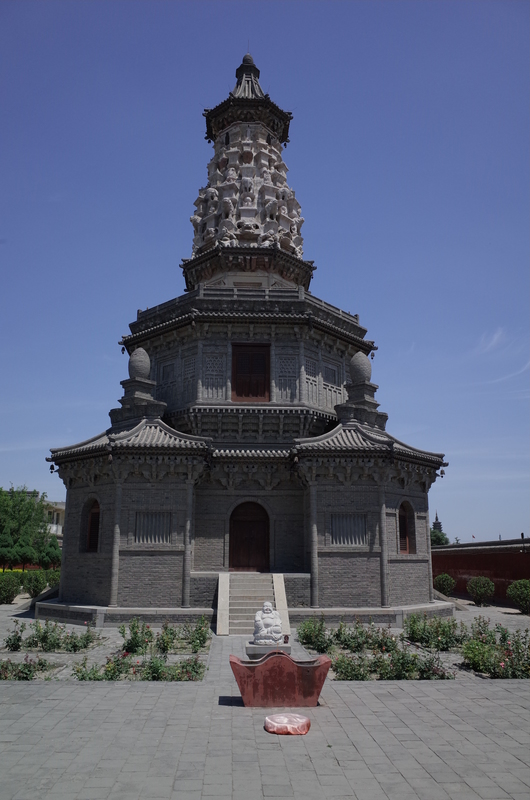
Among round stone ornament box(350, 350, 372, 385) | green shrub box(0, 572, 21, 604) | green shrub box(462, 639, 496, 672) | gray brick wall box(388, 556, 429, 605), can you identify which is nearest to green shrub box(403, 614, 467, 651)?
green shrub box(462, 639, 496, 672)

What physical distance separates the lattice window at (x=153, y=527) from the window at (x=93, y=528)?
252 cm

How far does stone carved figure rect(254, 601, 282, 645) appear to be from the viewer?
40.3 ft

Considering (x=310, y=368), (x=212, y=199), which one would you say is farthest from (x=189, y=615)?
(x=212, y=199)

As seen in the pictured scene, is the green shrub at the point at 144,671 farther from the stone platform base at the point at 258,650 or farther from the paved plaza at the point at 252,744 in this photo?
the stone platform base at the point at 258,650

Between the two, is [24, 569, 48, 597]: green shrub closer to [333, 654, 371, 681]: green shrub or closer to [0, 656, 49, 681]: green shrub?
[0, 656, 49, 681]: green shrub

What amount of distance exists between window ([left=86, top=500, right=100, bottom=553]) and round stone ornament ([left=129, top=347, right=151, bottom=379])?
219 inches

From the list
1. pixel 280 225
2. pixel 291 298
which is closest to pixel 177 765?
pixel 291 298

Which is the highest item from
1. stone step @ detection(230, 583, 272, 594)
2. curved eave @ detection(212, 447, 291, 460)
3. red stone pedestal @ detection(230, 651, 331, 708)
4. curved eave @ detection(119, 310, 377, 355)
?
curved eave @ detection(119, 310, 377, 355)

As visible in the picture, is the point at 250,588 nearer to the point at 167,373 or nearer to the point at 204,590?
the point at 204,590

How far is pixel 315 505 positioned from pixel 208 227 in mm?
17231

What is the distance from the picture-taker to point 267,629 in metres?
12.4

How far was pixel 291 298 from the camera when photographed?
26.2 m

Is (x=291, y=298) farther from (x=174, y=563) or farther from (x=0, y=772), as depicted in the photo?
(x=0, y=772)

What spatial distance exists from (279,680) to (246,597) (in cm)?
1022
